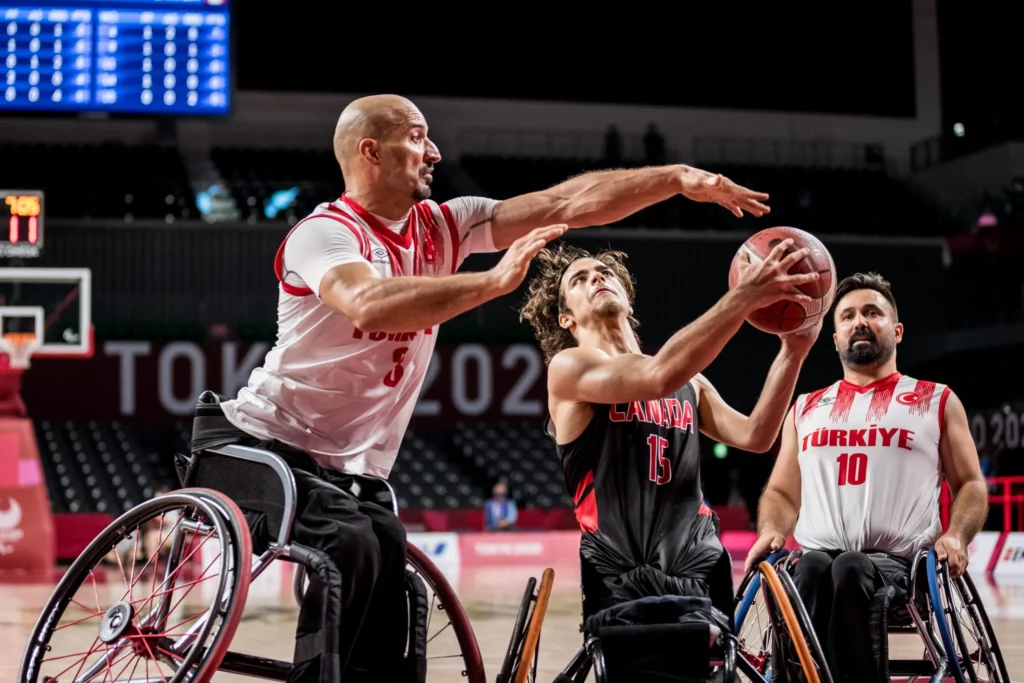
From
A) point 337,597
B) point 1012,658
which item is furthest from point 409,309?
point 1012,658

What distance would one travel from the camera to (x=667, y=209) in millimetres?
18938

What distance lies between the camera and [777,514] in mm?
4184

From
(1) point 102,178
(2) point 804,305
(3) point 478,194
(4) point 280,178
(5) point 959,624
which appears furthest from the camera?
(4) point 280,178

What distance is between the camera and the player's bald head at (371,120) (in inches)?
126

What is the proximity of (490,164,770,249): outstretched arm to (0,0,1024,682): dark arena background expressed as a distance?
8.99 m

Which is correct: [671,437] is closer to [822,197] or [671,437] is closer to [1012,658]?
[1012,658]

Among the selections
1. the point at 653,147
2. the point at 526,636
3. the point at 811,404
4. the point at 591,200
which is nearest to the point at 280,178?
the point at 653,147

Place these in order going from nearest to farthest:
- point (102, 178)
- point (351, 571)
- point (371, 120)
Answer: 1. point (351, 571)
2. point (371, 120)
3. point (102, 178)

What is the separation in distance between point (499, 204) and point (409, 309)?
35.9 inches

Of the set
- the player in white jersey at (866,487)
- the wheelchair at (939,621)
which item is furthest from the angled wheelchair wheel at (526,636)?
the player in white jersey at (866,487)

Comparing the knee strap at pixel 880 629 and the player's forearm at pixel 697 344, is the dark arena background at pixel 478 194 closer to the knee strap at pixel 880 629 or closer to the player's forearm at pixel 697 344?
the knee strap at pixel 880 629

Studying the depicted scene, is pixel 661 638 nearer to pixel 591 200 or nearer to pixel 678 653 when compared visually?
pixel 678 653

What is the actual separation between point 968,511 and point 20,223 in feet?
32.7

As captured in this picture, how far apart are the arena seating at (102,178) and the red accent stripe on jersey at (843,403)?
14143 mm
